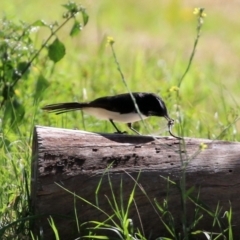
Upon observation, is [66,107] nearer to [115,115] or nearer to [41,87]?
[115,115]

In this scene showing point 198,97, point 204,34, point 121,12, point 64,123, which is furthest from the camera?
point 121,12

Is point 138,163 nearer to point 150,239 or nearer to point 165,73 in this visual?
point 150,239

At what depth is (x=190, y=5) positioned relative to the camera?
14102mm

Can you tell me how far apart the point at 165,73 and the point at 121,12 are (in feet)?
12.9

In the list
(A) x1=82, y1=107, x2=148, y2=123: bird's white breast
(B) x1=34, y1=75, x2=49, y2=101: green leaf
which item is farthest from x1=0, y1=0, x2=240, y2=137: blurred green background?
(A) x1=82, y1=107, x2=148, y2=123: bird's white breast

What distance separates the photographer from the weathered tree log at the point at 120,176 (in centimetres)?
471

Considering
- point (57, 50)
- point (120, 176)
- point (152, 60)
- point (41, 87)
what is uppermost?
point (152, 60)

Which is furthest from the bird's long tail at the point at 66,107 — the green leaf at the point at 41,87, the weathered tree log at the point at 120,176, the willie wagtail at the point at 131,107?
the weathered tree log at the point at 120,176

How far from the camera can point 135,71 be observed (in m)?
9.85

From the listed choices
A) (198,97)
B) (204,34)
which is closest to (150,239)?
(198,97)

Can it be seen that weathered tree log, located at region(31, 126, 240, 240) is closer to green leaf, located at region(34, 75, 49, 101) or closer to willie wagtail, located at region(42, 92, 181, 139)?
willie wagtail, located at region(42, 92, 181, 139)

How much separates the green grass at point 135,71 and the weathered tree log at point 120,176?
324mm

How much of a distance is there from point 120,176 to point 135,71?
16.9 ft

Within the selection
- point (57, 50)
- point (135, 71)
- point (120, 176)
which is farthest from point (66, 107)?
point (135, 71)
